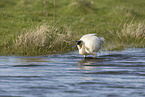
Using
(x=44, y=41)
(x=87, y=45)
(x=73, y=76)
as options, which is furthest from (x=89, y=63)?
(x=44, y=41)

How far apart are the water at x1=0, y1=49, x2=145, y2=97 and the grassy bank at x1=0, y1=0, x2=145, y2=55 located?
908 millimetres

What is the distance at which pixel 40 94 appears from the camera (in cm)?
700

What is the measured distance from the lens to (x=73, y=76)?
882cm

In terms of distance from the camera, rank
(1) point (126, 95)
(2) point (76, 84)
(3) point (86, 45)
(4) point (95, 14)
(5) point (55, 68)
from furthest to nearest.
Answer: (4) point (95, 14)
(3) point (86, 45)
(5) point (55, 68)
(2) point (76, 84)
(1) point (126, 95)

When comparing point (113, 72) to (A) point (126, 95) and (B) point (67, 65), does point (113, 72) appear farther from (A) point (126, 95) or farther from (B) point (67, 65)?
A: (A) point (126, 95)

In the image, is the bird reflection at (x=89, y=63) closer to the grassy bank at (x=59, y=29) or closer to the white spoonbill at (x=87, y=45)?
the white spoonbill at (x=87, y=45)

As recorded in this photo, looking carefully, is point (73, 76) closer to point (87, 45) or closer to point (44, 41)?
point (87, 45)

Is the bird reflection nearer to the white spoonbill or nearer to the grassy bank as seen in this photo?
the white spoonbill

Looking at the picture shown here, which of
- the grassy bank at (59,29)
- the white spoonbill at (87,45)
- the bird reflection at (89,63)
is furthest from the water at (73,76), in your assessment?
the grassy bank at (59,29)

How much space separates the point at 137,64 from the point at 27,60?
3.59 metres

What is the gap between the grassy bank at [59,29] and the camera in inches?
511

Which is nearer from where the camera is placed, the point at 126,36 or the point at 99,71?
the point at 99,71

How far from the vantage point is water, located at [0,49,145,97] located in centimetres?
721

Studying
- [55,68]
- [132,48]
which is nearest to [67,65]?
[55,68]
